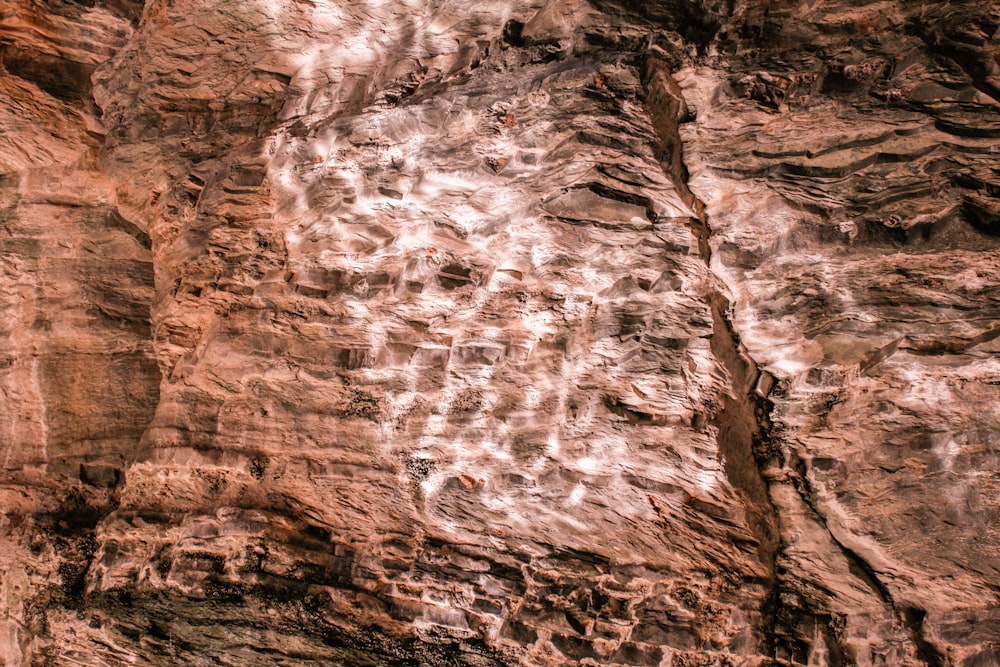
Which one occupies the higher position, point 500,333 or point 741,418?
point 500,333

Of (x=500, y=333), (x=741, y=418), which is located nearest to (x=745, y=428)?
(x=741, y=418)

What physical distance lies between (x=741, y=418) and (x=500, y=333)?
4.38 ft

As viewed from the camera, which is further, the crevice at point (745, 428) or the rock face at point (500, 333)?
the crevice at point (745, 428)

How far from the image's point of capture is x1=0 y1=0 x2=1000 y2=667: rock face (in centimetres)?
290

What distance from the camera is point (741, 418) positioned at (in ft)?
11.1

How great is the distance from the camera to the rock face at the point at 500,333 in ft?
9.50

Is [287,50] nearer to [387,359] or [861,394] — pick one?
[387,359]

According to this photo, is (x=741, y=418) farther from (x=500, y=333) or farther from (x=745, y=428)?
(x=500, y=333)

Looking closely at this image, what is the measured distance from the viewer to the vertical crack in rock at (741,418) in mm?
3170

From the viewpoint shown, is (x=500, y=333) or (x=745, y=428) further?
(x=500, y=333)

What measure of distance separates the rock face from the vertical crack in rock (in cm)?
2

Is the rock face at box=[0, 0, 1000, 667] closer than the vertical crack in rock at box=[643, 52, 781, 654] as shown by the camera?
Yes

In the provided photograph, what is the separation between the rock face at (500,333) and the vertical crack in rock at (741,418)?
0.02 meters

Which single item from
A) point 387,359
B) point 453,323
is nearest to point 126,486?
point 387,359
